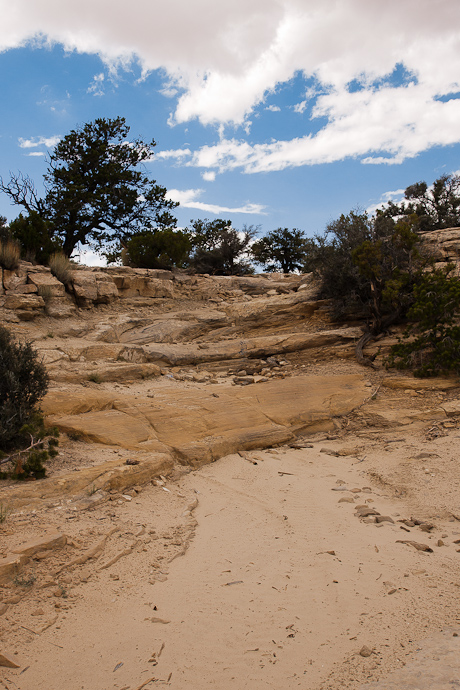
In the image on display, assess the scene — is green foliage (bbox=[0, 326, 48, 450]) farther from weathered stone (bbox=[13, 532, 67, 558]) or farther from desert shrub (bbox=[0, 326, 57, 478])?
weathered stone (bbox=[13, 532, 67, 558])

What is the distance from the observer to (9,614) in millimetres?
3055

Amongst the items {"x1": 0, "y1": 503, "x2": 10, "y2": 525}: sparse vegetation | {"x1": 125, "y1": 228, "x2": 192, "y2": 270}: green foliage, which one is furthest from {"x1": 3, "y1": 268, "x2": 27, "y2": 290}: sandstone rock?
{"x1": 0, "y1": 503, "x2": 10, "y2": 525}: sparse vegetation

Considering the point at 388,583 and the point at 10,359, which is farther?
the point at 10,359

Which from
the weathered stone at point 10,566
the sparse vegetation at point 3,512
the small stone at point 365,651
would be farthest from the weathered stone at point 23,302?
the small stone at point 365,651

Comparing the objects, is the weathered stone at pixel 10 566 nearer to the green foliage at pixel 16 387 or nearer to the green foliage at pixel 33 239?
the green foliage at pixel 16 387

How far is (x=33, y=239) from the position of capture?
1343cm

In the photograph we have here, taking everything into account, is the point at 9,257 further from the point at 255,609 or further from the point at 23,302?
the point at 255,609

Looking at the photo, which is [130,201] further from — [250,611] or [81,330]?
[250,611]

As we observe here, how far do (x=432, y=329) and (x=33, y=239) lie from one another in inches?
444

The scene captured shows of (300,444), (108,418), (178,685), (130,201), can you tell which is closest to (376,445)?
(300,444)

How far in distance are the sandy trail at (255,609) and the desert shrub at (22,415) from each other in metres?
1.22

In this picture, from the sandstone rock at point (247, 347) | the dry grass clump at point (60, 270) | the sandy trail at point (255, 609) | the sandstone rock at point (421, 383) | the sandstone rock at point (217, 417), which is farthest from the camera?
the dry grass clump at point (60, 270)

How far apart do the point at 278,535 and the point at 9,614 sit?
2.43 meters

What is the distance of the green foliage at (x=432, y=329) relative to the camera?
870 cm
